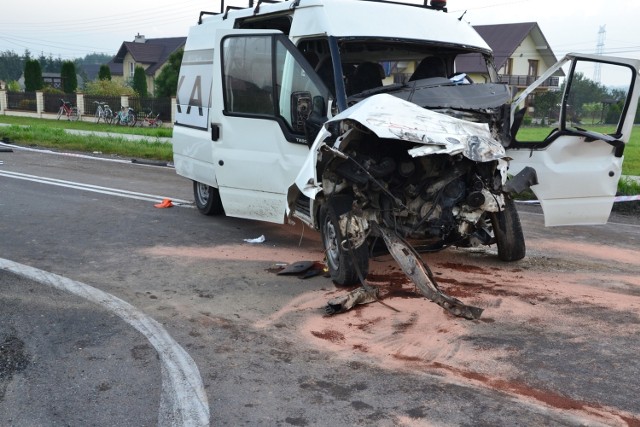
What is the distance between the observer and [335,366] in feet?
14.6

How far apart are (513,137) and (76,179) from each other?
9.17m

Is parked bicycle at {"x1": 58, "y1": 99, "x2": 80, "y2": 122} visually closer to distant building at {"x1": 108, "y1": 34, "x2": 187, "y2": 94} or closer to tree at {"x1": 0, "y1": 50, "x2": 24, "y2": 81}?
distant building at {"x1": 108, "y1": 34, "x2": 187, "y2": 94}

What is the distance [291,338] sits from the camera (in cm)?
498

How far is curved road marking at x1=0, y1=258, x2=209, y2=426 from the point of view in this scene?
3787 millimetres

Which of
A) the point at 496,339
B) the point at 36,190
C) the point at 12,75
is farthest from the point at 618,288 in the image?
the point at 12,75

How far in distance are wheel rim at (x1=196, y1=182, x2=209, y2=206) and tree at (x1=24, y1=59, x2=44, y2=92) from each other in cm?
3807

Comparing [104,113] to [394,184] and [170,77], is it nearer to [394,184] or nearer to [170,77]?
[170,77]

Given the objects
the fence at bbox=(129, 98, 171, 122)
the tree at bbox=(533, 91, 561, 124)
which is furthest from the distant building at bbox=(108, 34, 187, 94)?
the tree at bbox=(533, 91, 561, 124)

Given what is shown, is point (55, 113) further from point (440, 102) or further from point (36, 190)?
point (440, 102)

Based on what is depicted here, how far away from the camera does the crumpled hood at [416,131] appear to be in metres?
5.29

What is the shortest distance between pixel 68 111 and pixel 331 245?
108 ft

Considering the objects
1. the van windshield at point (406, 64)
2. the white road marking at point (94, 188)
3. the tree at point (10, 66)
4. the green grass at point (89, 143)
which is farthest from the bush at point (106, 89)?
the tree at point (10, 66)

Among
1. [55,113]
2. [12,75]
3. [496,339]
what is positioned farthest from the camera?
[12,75]

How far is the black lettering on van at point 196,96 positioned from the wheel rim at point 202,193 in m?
1.07
